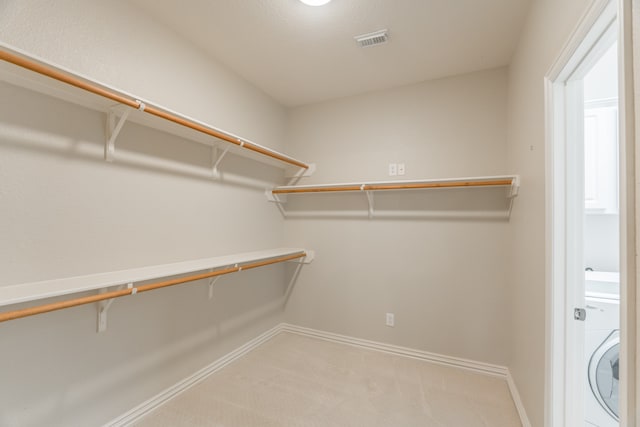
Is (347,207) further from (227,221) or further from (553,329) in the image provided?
(553,329)

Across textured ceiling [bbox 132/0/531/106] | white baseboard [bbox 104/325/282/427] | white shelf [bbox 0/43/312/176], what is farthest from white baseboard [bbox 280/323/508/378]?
textured ceiling [bbox 132/0/531/106]

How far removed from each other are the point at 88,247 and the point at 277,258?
1.42 meters

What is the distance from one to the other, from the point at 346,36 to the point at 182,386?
2.67 m

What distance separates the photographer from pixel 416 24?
1859 mm

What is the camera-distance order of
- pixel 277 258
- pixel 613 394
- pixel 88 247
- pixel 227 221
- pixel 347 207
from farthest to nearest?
pixel 347 207
pixel 277 258
pixel 227 221
pixel 88 247
pixel 613 394

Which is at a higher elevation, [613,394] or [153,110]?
[153,110]

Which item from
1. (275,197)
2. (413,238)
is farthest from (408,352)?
(275,197)

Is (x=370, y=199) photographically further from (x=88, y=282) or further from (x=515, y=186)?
(x=88, y=282)

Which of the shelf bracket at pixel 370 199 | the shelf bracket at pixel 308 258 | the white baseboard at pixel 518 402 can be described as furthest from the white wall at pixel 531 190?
the shelf bracket at pixel 308 258

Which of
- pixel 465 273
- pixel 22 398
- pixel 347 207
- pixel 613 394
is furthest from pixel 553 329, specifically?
pixel 22 398

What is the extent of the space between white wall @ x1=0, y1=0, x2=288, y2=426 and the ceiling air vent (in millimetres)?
1140

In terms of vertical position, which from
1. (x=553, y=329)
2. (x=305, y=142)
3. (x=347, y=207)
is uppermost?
(x=305, y=142)

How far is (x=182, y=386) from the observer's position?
199 centimetres

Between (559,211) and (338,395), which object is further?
(338,395)
